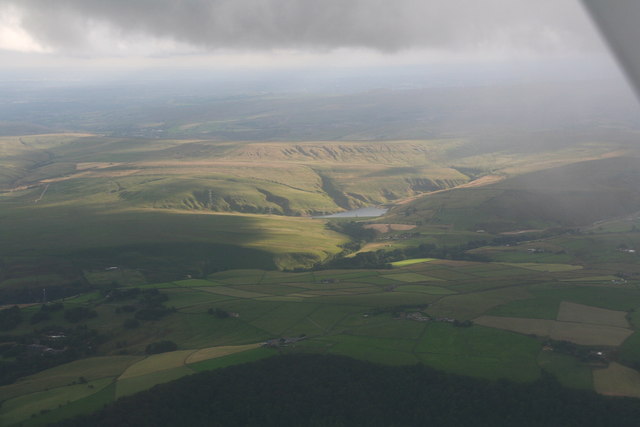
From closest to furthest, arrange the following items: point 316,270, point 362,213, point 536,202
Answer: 1. point 316,270
2. point 536,202
3. point 362,213

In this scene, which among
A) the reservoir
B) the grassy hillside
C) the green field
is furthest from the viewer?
the reservoir

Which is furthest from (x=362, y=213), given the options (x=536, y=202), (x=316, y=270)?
(x=316, y=270)

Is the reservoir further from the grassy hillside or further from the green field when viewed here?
the grassy hillside

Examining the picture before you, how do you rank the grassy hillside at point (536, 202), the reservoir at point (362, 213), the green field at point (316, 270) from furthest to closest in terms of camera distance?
the reservoir at point (362, 213) → the grassy hillside at point (536, 202) → the green field at point (316, 270)

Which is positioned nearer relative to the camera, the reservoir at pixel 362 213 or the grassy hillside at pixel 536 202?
the grassy hillside at pixel 536 202

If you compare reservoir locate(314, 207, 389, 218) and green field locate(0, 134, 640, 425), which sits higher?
green field locate(0, 134, 640, 425)

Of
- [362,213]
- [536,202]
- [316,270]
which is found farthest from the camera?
[362,213]

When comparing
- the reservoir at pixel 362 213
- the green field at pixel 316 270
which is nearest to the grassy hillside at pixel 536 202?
the green field at pixel 316 270

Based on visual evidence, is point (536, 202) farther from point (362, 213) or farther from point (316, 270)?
point (316, 270)

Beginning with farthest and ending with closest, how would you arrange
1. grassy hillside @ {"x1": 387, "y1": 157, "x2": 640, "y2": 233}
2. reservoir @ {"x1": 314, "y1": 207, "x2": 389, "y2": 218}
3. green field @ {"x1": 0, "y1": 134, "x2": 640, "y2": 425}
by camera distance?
reservoir @ {"x1": 314, "y1": 207, "x2": 389, "y2": 218}, grassy hillside @ {"x1": 387, "y1": 157, "x2": 640, "y2": 233}, green field @ {"x1": 0, "y1": 134, "x2": 640, "y2": 425}

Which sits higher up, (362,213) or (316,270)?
(316,270)

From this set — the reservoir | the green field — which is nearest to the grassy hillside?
the green field

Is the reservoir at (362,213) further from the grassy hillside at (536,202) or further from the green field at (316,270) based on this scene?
the grassy hillside at (536,202)
